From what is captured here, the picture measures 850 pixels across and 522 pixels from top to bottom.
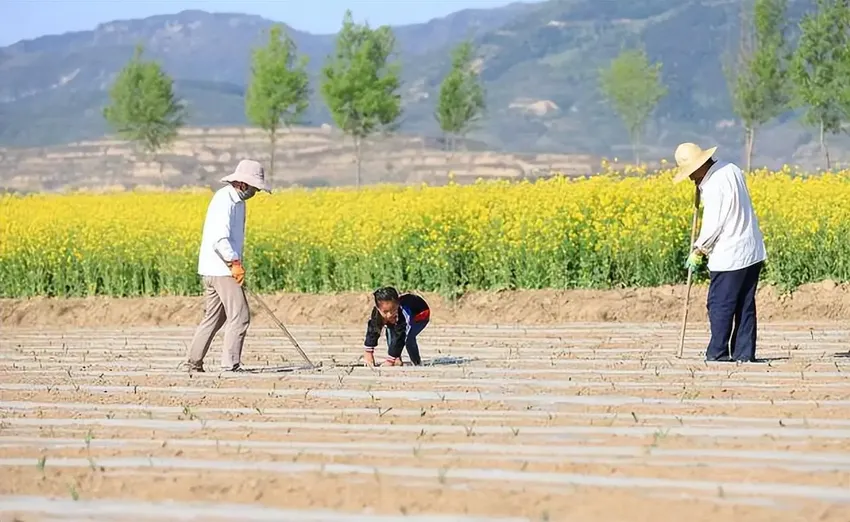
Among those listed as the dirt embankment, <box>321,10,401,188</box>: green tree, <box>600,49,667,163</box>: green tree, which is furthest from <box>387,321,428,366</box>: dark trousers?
<box>600,49,667,163</box>: green tree

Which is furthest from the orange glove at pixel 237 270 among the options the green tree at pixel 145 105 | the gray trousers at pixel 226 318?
the green tree at pixel 145 105

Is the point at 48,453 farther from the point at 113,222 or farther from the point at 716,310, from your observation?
the point at 113,222

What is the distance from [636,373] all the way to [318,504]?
4.62 metres

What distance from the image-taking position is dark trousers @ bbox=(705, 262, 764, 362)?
10969mm

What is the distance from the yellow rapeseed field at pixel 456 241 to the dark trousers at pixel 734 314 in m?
5.17

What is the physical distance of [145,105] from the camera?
211 feet

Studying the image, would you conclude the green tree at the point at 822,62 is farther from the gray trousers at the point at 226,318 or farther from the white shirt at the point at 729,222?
the gray trousers at the point at 226,318

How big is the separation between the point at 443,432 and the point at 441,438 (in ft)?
0.68

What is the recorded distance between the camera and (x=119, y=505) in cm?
626

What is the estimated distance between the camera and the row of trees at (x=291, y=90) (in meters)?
→ 59.2

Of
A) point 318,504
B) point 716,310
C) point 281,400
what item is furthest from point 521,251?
point 318,504

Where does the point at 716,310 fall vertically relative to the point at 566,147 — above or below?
above

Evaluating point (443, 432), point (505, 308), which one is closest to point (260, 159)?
point (505, 308)

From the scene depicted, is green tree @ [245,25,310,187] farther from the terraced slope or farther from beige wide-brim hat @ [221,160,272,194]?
beige wide-brim hat @ [221,160,272,194]
